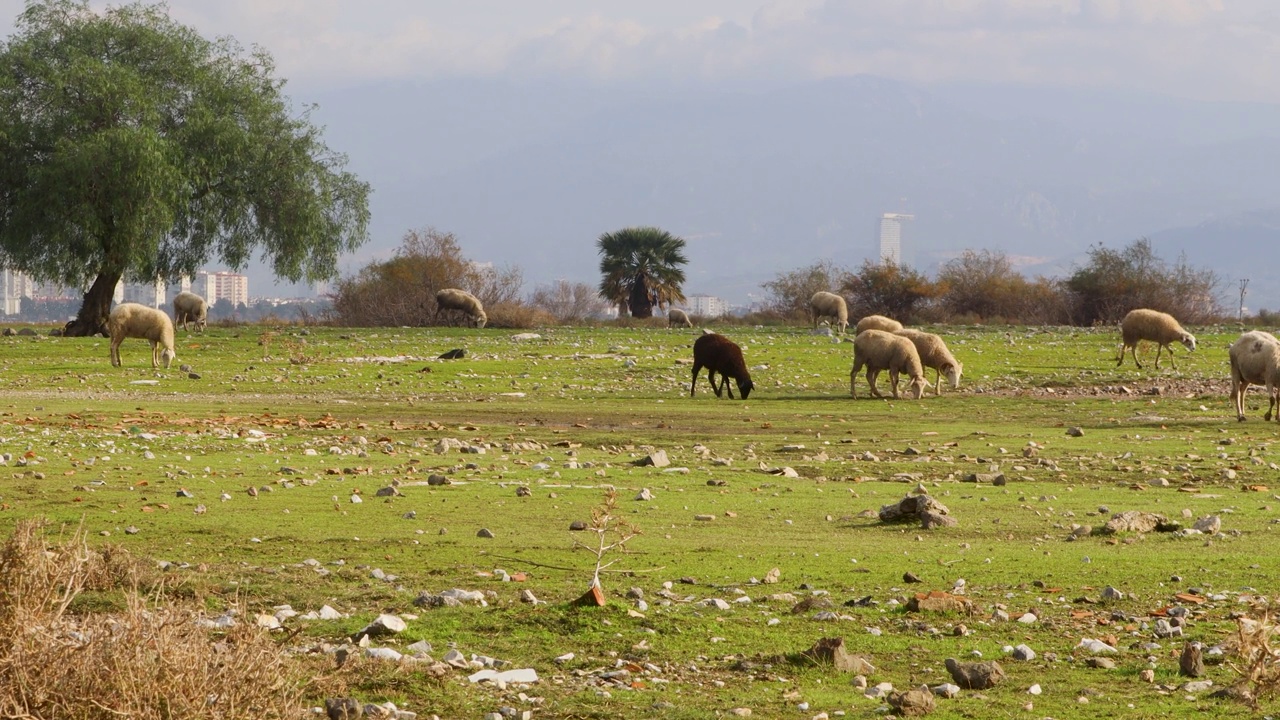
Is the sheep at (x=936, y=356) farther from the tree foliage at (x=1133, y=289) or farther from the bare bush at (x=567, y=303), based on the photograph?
the bare bush at (x=567, y=303)

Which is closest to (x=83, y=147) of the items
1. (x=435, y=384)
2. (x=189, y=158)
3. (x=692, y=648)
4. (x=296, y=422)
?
(x=189, y=158)

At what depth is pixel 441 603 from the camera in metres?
9.84

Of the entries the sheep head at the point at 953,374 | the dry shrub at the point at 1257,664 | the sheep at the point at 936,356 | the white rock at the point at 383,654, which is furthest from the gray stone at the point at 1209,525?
the sheep head at the point at 953,374

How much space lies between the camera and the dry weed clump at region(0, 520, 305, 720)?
19.1 ft

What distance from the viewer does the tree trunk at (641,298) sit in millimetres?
70812

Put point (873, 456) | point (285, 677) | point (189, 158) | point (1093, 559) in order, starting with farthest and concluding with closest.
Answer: point (189, 158)
point (873, 456)
point (1093, 559)
point (285, 677)

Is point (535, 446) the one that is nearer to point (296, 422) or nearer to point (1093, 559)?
point (296, 422)

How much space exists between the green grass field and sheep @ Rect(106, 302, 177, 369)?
399cm

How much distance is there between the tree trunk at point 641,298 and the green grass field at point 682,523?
37551mm

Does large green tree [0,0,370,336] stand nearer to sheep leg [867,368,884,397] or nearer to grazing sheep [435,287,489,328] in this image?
grazing sheep [435,287,489,328]

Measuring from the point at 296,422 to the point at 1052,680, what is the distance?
17.9m

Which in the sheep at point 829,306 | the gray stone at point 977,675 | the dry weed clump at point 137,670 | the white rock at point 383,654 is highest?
the sheep at point 829,306

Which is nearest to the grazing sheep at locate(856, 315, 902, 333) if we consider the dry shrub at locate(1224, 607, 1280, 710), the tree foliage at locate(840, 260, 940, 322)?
the tree foliage at locate(840, 260, 940, 322)

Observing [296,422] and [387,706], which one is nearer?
[387,706]
